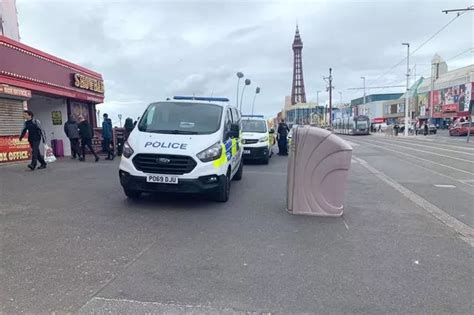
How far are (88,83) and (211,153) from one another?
14262mm

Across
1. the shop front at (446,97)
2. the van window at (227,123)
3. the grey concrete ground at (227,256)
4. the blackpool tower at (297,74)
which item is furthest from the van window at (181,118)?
the blackpool tower at (297,74)

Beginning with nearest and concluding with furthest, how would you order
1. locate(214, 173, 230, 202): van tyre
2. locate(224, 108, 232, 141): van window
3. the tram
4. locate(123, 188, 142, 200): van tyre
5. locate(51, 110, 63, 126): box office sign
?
locate(214, 173, 230, 202): van tyre < locate(123, 188, 142, 200): van tyre < locate(224, 108, 232, 141): van window < locate(51, 110, 63, 126): box office sign < the tram

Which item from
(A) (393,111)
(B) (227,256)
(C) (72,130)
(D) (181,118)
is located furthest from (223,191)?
(A) (393,111)

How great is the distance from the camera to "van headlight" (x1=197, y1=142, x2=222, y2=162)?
6246mm

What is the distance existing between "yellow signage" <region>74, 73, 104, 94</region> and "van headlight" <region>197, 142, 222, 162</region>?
12.8m

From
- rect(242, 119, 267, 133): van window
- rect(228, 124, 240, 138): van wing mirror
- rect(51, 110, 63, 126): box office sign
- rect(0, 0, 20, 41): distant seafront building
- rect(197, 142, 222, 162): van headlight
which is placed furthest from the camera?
rect(0, 0, 20, 41): distant seafront building

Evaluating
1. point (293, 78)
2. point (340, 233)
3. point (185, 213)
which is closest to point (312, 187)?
point (340, 233)

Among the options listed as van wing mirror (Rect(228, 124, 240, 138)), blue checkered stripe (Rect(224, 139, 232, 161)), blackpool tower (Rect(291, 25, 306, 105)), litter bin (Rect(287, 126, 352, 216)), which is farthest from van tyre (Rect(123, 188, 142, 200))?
blackpool tower (Rect(291, 25, 306, 105))

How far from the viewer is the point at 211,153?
6.37 m

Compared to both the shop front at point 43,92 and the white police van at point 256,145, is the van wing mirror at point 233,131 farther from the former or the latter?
the shop front at point 43,92

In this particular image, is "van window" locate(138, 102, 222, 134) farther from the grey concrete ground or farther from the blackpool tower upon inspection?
the blackpool tower

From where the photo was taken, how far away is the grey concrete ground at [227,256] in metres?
3.24

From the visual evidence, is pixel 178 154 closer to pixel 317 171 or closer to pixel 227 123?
pixel 227 123

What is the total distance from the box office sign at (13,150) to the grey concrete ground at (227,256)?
5.64m
